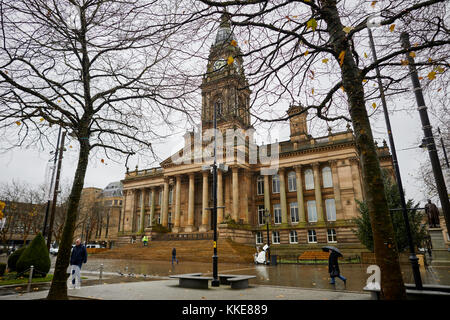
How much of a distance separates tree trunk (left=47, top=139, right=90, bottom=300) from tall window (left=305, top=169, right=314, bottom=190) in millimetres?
36788

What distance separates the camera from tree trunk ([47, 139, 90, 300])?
7742 millimetres

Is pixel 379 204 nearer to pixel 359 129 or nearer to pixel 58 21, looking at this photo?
pixel 359 129

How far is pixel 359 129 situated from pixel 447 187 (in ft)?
14.9

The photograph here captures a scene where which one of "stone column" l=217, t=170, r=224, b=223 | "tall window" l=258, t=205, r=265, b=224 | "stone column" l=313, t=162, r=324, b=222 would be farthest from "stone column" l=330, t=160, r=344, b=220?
"stone column" l=217, t=170, r=224, b=223

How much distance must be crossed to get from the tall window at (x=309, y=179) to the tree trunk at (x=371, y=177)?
3656 centimetres

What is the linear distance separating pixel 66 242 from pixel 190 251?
26.6 metres

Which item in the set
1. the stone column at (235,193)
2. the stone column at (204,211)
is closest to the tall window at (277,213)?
the stone column at (235,193)

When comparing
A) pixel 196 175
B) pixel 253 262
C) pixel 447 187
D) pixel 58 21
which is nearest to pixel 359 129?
pixel 447 187

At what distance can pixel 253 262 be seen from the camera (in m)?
28.3

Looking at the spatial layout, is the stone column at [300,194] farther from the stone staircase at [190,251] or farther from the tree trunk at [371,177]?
the tree trunk at [371,177]

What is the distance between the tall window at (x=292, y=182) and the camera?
139 feet

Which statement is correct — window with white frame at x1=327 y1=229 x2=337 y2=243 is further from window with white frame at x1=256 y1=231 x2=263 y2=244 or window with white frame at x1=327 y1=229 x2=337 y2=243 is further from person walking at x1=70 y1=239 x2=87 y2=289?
person walking at x1=70 y1=239 x2=87 y2=289

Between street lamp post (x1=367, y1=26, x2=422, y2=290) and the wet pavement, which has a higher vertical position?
street lamp post (x1=367, y1=26, x2=422, y2=290)

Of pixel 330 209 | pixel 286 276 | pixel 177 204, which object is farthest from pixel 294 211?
pixel 286 276
